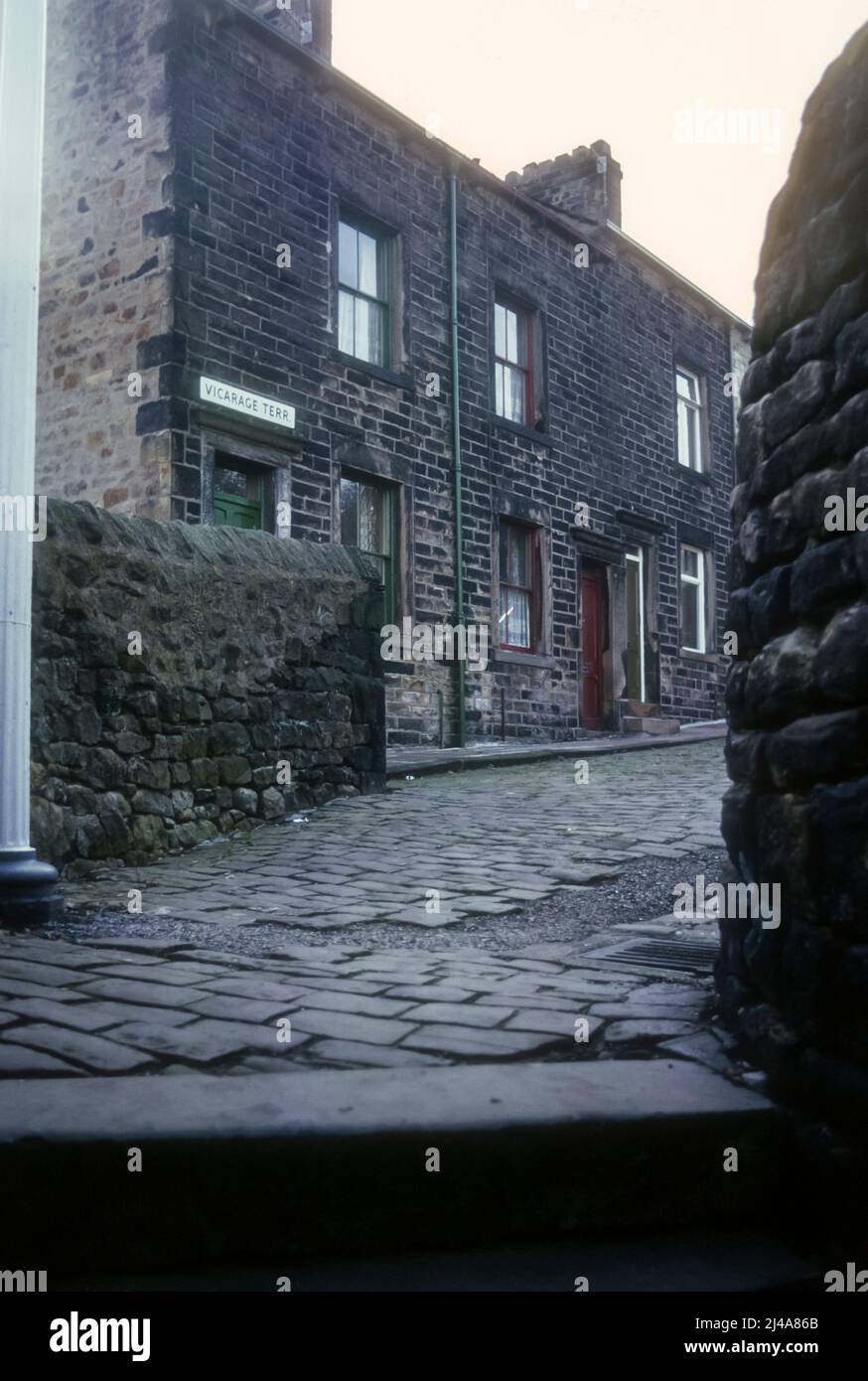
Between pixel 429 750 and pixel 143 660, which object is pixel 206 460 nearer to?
pixel 429 750

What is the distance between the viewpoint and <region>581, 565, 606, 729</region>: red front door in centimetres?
1725

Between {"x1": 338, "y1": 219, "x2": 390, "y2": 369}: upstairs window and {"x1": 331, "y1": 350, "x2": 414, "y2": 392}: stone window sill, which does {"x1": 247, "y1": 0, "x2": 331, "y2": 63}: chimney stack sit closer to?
{"x1": 338, "y1": 219, "x2": 390, "y2": 369}: upstairs window

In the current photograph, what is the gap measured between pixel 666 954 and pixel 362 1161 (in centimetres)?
221

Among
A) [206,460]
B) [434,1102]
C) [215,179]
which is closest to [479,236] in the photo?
[215,179]

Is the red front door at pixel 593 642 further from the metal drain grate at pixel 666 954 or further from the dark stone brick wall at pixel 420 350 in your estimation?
the metal drain grate at pixel 666 954

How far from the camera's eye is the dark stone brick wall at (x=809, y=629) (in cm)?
237

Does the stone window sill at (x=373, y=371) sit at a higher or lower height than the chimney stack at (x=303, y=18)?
lower

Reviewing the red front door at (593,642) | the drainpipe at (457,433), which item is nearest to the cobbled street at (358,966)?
the drainpipe at (457,433)

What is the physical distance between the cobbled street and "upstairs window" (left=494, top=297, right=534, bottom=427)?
899cm

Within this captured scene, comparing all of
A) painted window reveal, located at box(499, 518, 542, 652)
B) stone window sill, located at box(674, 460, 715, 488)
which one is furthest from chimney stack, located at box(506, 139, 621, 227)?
painted window reveal, located at box(499, 518, 542, 652)

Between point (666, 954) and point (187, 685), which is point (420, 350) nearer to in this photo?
point (187, 685)

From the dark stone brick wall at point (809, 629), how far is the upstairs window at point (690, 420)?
1751 centimetres

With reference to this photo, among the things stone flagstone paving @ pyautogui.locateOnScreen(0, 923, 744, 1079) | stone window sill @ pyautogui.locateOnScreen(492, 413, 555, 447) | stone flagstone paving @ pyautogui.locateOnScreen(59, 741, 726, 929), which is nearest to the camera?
stone flagstone paving @ pyautogui.locateOnScreen(0, 923, 744, 1079)

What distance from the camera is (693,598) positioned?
19.9m
